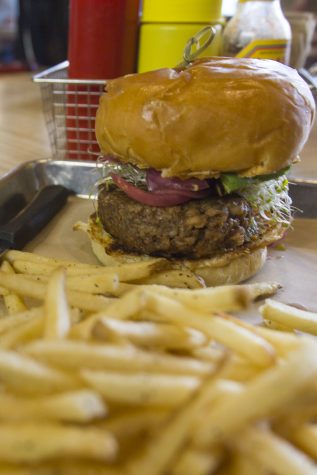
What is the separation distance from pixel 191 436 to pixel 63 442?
22cm

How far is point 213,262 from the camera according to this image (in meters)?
1.96

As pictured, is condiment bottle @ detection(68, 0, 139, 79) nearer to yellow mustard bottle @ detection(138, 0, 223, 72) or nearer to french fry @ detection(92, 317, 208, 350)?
yellow mustard bottle @ detection(138, 0, 223, 72)

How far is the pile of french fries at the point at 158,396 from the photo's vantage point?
2.82 feet

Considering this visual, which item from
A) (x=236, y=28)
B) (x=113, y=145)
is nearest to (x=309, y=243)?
(x=113, y=145)

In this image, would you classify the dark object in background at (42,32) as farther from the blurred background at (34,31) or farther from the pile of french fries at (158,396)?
the pile of french fries at (158,396)

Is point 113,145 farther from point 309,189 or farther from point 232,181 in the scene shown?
point 309,189

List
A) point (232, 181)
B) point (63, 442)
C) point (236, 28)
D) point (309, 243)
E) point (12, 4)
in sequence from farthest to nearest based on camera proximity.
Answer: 1. point (12, 4)
2. point (236, 28)
3. point (309, 243)
4. point (232, 181)
5. point (63, 442)

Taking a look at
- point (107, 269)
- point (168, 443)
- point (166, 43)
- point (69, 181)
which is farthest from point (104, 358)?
point (166, 43)

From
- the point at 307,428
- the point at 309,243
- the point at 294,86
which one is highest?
the point at 294,86

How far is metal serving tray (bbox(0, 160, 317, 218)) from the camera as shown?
9.02 ft

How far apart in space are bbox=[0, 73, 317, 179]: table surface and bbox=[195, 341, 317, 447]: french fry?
2367mm

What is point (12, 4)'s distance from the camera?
22.3 feet

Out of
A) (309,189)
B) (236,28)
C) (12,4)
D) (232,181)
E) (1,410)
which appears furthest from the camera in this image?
(12,4)

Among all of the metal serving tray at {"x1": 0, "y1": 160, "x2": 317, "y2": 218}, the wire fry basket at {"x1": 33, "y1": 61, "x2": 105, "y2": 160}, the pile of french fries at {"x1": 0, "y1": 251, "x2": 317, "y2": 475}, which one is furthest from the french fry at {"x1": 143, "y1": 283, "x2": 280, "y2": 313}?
the wire fry basket at {"x1": 33, "y1": 61, "x2": 105, "y2": 160}
